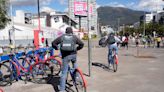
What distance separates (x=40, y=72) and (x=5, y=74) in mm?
1099

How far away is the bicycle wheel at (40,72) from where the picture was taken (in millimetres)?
8461

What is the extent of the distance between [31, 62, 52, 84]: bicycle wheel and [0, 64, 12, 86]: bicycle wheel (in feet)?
2.45

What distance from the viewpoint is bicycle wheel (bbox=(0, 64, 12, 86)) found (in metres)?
8.16

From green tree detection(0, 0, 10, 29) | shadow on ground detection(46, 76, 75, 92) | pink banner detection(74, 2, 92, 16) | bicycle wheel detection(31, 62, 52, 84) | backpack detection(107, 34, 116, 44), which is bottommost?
shadow on ground detection(46, 76, 75, 92)

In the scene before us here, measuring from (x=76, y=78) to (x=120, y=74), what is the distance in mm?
3338

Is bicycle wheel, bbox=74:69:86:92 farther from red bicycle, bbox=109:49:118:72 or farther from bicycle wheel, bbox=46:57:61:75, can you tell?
red bicycle, bbox=109:49:118:72

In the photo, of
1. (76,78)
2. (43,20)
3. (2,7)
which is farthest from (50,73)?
(43,20)

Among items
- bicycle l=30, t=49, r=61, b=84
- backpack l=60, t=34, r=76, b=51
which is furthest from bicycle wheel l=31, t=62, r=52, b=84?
backpack l=60, t=34, r=76, b=51

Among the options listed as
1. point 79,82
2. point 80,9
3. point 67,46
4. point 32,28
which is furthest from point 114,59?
point 32,28

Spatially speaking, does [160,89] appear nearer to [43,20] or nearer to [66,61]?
[66,61]

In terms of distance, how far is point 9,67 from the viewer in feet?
26.9

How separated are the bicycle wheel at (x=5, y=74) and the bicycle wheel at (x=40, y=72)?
747mm

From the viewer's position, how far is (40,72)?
8.72 m

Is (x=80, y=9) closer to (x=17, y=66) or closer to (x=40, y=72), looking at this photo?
(x=40, y=72)
